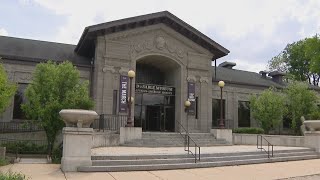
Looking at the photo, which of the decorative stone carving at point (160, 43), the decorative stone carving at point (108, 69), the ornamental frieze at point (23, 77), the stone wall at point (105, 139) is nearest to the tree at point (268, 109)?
the decorative stone carving at point (160, 43)

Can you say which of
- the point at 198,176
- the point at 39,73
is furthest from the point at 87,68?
the point at 198,176

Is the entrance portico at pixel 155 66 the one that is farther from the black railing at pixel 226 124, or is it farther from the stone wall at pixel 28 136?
the stone wall at pixel 28 136

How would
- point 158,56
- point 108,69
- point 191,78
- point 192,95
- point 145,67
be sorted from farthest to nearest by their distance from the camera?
point 145,67
point 191,78
point 192,95
point 158,56
point 108,69

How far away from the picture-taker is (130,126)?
Result: 21109mm

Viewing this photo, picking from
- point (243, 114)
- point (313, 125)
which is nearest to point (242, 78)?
point (243, 114)

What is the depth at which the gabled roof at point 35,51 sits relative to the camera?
25.2m

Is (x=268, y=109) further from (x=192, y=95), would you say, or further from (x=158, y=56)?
(x=158, y=56)

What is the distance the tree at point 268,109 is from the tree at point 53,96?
54.7ft

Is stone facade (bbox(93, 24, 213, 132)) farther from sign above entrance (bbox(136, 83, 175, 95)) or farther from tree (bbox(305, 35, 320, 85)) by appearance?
tree (bbox(305, 35, 320, 85))

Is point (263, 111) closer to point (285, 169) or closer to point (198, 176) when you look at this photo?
point (285, 169)

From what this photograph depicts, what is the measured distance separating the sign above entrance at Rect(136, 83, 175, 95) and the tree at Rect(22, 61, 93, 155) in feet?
26.4

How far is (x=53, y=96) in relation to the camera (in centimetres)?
1902

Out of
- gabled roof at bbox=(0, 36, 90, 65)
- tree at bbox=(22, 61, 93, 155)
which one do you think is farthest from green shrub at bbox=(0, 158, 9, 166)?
gabled roof at bbox=(0, 36, 90, 65)

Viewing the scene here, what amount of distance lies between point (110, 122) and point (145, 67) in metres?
7.05
